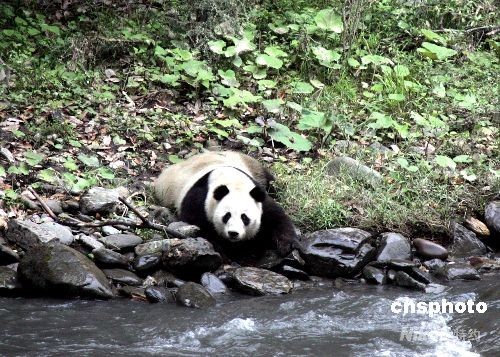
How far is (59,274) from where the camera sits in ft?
17.9

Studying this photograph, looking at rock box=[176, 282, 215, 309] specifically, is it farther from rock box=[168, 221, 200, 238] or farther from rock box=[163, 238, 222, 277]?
rock box=[168, 221, 200, 238]

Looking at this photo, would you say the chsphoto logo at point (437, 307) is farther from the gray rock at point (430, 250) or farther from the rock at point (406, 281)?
the gray rock at point (430, 250)

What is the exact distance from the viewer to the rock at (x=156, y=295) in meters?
5.54

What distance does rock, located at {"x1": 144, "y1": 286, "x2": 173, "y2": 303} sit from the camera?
5539 millimetres

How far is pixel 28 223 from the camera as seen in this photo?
6035 mm

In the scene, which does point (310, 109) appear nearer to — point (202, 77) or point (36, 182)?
point (202, 77)

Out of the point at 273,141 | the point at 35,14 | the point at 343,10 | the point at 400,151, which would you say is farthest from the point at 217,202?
the point at 35,14

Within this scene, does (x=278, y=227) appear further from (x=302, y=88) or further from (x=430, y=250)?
(x=302, y=88)

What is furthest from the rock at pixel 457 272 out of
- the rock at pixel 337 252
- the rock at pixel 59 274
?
the rock at pixel 59 274

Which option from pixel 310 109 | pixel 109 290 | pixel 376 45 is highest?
pixel 376 45

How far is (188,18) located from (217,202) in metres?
4.68

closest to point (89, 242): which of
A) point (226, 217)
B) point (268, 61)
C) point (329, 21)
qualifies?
point (226, 217)

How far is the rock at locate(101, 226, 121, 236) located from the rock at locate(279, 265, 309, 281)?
1556mm

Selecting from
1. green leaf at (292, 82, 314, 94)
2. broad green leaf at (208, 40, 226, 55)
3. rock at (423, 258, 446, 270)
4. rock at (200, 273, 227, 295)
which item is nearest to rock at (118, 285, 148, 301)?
rock at (200, 273, 227, 295)
